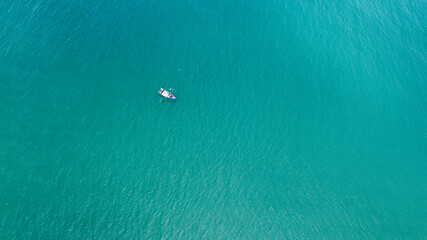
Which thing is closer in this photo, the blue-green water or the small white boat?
the blue-green water

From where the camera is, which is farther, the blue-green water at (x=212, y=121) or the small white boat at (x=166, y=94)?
the small white boat at (x=166, y=94)

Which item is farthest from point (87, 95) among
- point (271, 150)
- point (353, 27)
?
point (353, 27)

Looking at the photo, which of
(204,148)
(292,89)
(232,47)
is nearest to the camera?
(204,148)

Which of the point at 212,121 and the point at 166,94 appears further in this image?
the point at 166,94

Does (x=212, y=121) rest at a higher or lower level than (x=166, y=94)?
lower

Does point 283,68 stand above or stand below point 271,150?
above

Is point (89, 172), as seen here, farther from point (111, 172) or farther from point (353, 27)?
point (353, 27)

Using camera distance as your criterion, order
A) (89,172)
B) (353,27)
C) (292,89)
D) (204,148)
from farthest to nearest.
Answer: (353,27)
(292,89)
(204,148)
(89,172)

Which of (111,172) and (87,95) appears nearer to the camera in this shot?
(111,172)
